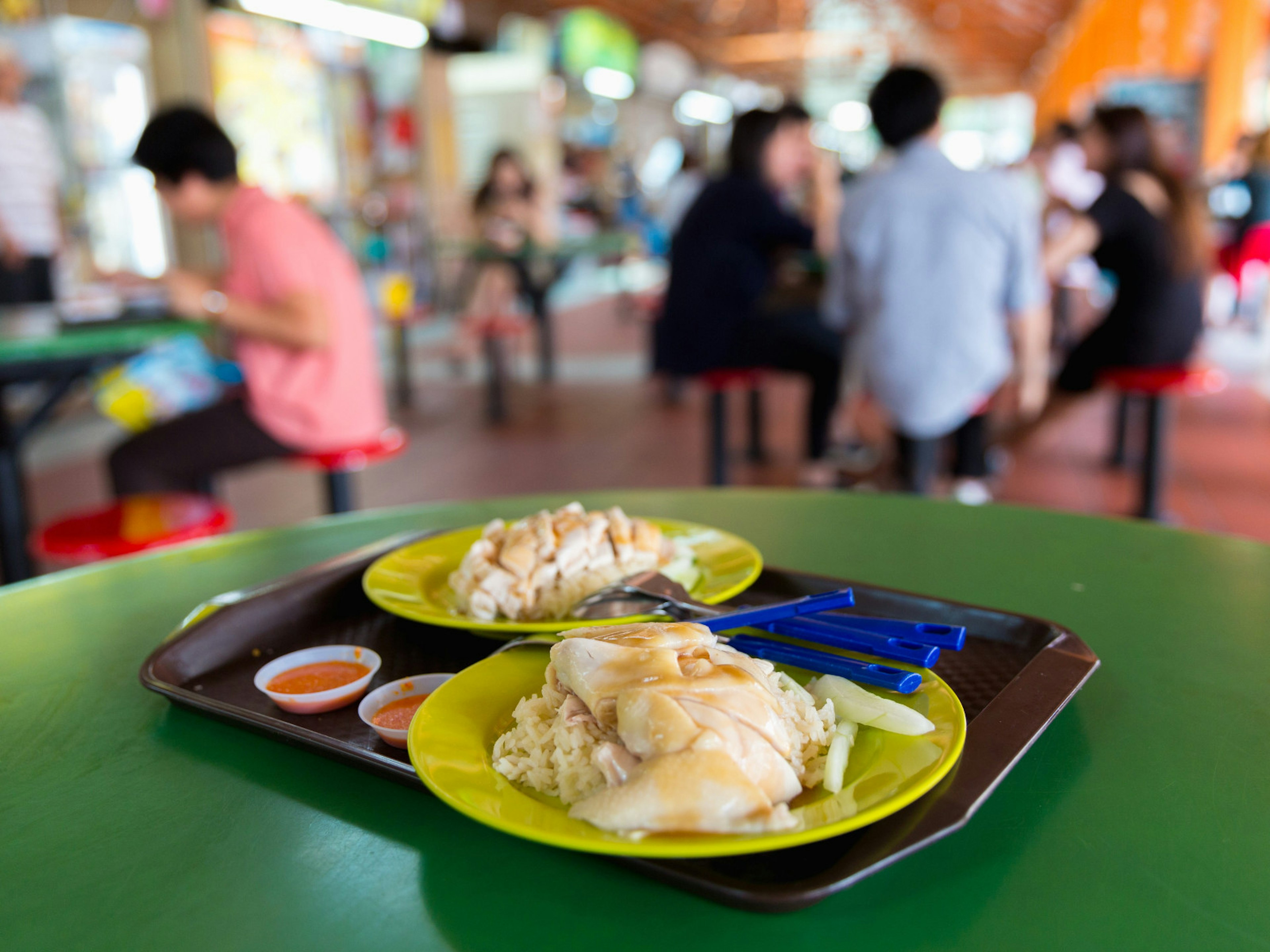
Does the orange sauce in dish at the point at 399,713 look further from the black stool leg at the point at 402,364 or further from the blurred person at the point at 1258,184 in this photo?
the blurred person at the point at 1258,184

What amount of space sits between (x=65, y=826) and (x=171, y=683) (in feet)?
0.55

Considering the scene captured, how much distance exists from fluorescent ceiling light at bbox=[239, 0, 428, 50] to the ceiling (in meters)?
3.21

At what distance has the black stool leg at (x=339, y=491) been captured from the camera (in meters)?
2.66

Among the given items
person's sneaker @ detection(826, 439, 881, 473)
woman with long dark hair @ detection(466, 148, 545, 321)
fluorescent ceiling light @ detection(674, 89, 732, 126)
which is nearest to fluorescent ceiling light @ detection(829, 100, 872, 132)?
fluorescent ceiling light @ detection(674, 89, 732, 126)

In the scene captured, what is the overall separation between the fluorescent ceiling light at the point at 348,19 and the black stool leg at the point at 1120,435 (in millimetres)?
5594

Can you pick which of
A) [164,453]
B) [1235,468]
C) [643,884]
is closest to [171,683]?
[643,884]

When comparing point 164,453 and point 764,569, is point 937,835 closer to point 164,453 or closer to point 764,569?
point 764,569

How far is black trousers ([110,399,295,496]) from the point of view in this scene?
2.40 meters

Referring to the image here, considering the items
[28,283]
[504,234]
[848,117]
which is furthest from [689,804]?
[848,117]

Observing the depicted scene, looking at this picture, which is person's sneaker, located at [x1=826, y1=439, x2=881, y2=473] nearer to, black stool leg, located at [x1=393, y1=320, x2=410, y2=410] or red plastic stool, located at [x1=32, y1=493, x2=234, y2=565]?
red plastic stool, located at [x1=32, y1=493, x2=234, y2=565]

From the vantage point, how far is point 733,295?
367cm

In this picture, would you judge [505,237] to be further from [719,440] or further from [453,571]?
[453,571]

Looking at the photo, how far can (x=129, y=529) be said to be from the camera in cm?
204

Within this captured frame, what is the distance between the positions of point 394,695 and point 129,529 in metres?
1.56
